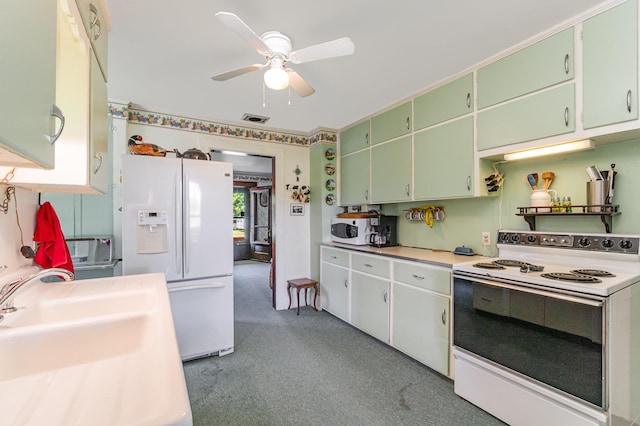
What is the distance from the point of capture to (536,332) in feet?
5.11

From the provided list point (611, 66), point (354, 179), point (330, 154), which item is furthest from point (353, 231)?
point (611, 66)

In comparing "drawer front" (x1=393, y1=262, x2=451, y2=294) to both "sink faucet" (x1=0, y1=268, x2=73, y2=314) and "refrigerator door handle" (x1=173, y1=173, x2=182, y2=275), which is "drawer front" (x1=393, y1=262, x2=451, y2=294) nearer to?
"refrigerator door handle" (x1=173, y1=173, x2=182, y2=275)

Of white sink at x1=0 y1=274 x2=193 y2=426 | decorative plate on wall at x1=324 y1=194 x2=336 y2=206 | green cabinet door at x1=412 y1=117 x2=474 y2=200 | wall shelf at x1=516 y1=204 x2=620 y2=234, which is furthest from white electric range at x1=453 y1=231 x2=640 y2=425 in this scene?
decorative plate on wall at x1=324 y1=194 x2=336 y2=206

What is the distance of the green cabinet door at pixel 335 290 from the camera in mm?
3244

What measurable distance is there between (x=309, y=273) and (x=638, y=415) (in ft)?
10.2

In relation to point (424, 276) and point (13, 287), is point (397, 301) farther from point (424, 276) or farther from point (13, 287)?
point (13, 287)

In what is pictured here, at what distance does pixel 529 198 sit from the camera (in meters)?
2.18

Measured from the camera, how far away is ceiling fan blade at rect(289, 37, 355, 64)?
151 cm

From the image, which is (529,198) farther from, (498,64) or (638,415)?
(638,415)

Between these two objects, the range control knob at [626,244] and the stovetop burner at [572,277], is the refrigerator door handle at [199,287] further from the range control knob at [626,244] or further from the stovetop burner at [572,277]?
the range control knob at [626,244]

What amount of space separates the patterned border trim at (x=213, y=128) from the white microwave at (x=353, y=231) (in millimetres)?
1202

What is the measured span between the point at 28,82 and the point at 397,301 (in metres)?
2.57

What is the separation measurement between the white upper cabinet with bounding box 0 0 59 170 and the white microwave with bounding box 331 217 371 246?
9.26 feet

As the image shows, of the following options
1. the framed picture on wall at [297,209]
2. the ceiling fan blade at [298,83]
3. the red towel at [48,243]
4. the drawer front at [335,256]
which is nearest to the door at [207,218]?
the red towel at [48,243]
